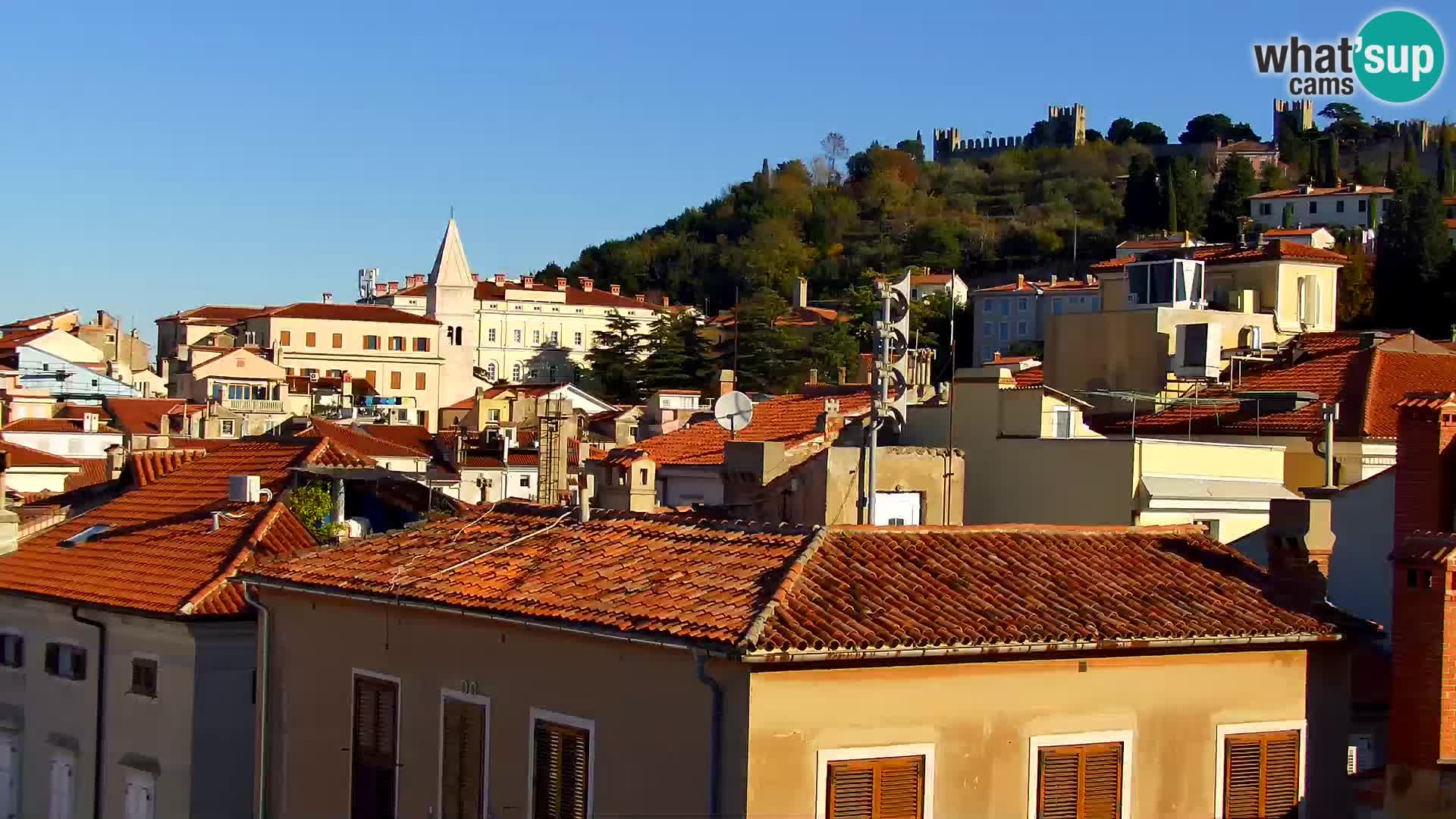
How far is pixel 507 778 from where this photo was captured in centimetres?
1280

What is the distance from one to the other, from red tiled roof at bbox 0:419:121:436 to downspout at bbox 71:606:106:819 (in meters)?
36.1

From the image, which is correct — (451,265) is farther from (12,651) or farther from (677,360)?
(12,651)

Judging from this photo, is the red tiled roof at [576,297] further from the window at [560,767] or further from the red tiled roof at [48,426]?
the window at [560,767]

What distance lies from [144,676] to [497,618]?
722 centimetres

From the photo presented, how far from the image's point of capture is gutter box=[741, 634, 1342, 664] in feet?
35.6

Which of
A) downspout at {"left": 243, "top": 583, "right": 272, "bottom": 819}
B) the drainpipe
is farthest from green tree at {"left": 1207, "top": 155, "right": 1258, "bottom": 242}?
the drainpipe

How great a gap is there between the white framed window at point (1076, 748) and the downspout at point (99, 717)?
416 inches

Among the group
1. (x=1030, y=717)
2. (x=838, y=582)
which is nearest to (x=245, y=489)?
(x=838, y=582)

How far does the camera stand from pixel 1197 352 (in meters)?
29.1

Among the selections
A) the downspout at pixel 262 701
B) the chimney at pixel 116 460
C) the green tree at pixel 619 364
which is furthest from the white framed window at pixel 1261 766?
the green tree at pixel 619 364

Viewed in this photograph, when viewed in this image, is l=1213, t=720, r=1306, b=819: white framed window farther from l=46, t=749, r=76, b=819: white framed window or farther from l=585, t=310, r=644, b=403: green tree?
l=585, t=310, r=644, b=403: green tree

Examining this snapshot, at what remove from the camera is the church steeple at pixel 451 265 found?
112 m

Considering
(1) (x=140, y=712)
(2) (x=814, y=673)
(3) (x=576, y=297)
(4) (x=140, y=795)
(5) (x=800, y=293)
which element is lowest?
(4) (x=140, y=795)

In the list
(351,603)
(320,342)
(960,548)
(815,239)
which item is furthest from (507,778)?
(815,239)
